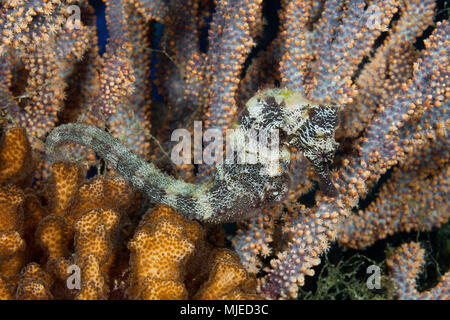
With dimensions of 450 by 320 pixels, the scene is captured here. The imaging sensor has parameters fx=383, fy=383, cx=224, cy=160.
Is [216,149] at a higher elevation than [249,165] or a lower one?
higher

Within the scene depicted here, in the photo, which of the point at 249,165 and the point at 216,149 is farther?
the point at 216,149

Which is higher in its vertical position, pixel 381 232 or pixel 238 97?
pixel 238 97
